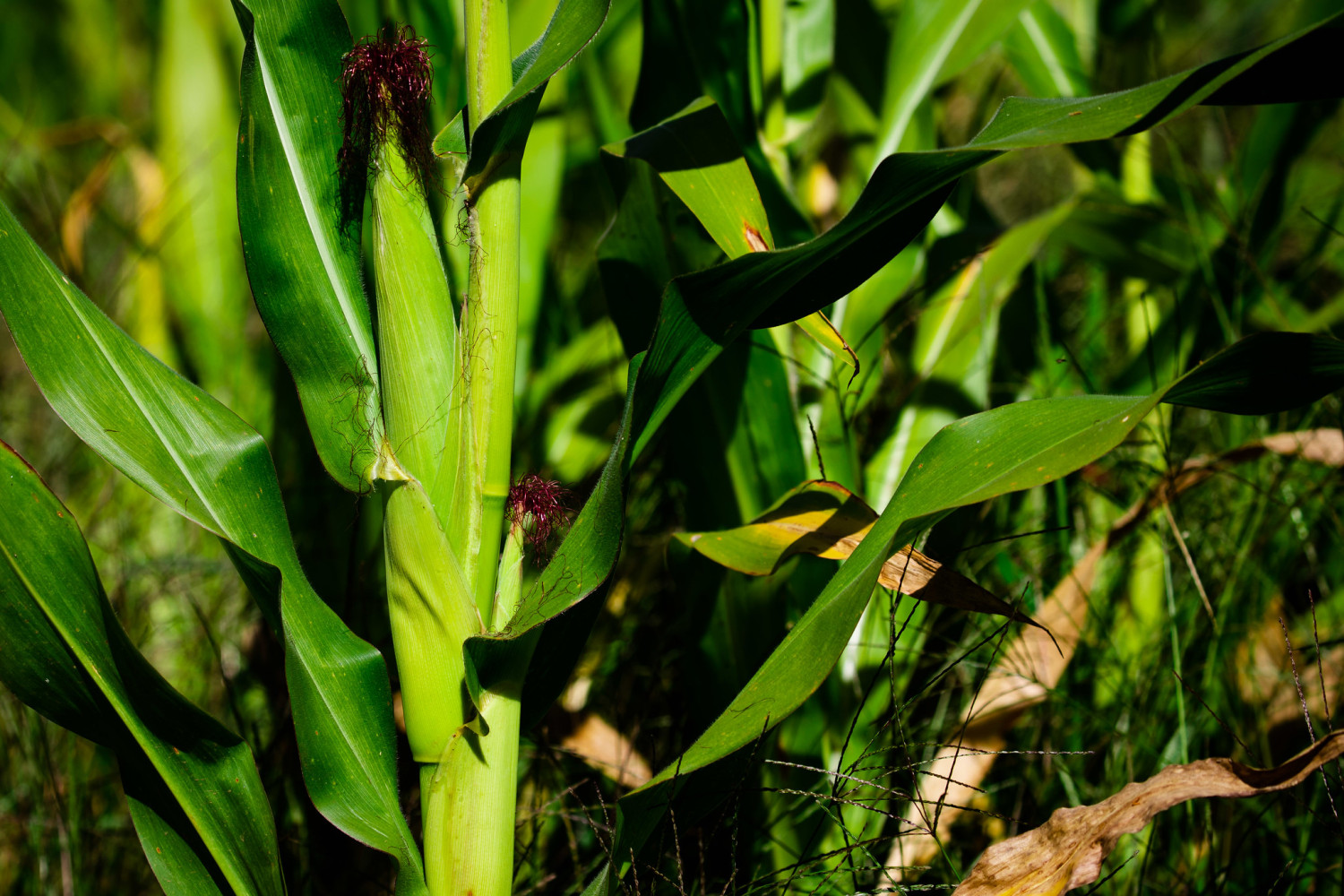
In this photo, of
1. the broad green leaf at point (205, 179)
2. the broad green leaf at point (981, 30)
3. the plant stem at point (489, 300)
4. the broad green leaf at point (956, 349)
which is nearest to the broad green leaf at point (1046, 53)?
the broad green leaf at point (981, 30)

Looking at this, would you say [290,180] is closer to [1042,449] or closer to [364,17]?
[1042,449]

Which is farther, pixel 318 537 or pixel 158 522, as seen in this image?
pixel 158 522

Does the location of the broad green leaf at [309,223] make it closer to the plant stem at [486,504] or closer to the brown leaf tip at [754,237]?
the plant stem at [486,504]

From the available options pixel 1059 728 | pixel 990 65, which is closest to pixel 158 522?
pixel 1059 728

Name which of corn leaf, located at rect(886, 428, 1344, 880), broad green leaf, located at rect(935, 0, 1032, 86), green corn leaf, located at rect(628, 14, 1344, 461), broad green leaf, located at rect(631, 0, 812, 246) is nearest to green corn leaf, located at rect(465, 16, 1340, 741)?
green corn leaf, located at rect(628, 14, 1344, 461)

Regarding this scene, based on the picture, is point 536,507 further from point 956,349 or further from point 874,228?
point 956,349

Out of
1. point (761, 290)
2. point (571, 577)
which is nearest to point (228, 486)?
point (571, 577)
